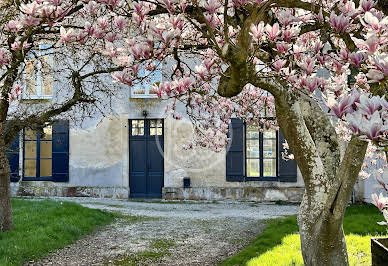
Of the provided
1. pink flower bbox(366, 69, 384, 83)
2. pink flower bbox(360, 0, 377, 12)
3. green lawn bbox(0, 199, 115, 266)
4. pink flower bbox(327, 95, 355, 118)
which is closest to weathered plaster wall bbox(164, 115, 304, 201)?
green lawn bbox(0, 199, 115, 266)

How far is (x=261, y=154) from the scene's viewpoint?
12.5m

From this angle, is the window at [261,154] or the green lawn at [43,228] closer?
the green lawn at [43,228]

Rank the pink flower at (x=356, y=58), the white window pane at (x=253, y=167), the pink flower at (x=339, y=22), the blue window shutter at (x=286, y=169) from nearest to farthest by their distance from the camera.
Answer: the pink flower at (x=356, y=58), the pink flower at (x=339, y=22), the blue window shutter at (x=286, y=169), the white window pane at (x=253, y=167)

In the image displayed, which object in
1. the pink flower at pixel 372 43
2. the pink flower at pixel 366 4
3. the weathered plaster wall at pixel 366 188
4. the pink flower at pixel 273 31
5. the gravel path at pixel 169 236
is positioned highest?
the pink flower at pixel 366 4

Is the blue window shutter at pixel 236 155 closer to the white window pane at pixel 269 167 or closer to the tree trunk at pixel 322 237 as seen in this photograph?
the white window pane at pixel 269 167

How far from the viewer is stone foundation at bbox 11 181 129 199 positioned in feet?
42.0

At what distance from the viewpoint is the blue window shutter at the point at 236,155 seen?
40.4 feet

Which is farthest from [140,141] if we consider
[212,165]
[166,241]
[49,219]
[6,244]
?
[6,244]

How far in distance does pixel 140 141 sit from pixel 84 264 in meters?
7.62

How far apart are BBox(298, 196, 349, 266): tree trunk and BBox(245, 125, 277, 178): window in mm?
8845

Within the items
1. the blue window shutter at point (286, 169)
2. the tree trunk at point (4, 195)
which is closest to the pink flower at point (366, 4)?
the tree trunk at point (4, 195)

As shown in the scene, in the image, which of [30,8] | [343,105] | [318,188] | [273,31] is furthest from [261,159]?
[343,105]

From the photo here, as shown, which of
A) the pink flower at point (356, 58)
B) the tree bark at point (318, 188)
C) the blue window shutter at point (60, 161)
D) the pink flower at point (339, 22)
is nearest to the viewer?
the pink flower at point (356, 58)

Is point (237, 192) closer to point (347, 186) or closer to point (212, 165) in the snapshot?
point (212, 165)
